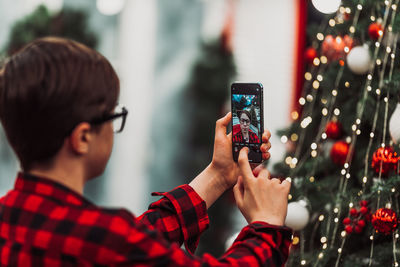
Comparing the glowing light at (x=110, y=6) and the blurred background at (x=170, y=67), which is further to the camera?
the blurred background at (x=170, y=67)

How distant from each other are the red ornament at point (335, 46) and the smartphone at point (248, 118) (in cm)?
81

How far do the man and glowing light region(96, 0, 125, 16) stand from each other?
2789 millimetres

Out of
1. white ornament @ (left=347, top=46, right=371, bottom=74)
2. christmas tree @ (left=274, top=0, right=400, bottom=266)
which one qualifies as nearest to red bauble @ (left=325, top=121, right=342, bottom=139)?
christmas tree @ (left=274, top=0, right=400, bottom=266)

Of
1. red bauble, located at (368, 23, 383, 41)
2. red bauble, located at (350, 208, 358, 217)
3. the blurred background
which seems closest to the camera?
red bauble, located at (350, 208, 358, 217)

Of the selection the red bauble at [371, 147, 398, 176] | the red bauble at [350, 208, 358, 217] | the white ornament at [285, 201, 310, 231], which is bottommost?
the white ornament at [285, 201, 310, 231]

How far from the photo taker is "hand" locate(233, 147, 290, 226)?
87cm

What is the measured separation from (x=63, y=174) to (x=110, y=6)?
2.87 m

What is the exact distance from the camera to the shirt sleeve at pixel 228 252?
0.71m

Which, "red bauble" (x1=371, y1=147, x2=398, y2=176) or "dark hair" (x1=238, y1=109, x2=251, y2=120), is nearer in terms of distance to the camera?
"dark hair" (x1=238, y1=109, x2=251, y2=120)

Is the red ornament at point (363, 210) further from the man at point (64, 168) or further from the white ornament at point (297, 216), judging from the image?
the man at point (64, 168)

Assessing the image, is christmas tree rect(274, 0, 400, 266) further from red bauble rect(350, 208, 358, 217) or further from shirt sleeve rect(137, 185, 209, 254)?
shirt sleeve rect(137, 185, 209, 254)

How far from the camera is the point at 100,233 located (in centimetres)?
71

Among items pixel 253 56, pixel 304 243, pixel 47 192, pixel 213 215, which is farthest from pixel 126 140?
pixel 47 192

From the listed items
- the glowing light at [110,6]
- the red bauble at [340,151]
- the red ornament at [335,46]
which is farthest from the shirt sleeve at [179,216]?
the glowing light at [110,6]
